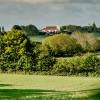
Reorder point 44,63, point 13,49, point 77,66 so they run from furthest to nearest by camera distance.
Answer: point 13,49 → point 44,63 → point 77,66

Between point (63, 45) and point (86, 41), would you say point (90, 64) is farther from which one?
point (86, 41)

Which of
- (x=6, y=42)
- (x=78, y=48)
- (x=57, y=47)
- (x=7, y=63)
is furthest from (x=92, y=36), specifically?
(x=7, y=63)

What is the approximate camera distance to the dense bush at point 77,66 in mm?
35156

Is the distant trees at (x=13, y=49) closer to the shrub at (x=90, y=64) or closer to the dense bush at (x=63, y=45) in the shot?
the shrub at (x=90, y=64)

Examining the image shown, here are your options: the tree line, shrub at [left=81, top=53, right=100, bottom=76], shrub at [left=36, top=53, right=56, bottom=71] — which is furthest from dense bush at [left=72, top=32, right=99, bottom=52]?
shrub at [left=81, top=53, right=100, bottom=76]

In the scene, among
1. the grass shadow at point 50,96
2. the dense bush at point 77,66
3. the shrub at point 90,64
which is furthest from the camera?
the shrub at point 90,64

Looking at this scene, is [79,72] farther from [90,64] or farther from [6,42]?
[6,42]

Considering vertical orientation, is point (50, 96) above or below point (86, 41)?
above

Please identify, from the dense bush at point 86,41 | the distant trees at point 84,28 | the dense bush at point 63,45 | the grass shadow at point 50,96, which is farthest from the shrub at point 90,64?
the distant trees at point 84,28

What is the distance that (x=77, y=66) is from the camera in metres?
35.7

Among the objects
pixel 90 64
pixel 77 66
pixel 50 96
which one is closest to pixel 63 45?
pixel 90 64

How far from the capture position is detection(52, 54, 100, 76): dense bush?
35156 millimetres

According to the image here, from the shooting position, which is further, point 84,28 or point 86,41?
point 84,28

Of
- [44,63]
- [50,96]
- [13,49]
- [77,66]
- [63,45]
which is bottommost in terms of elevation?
[63,45]
